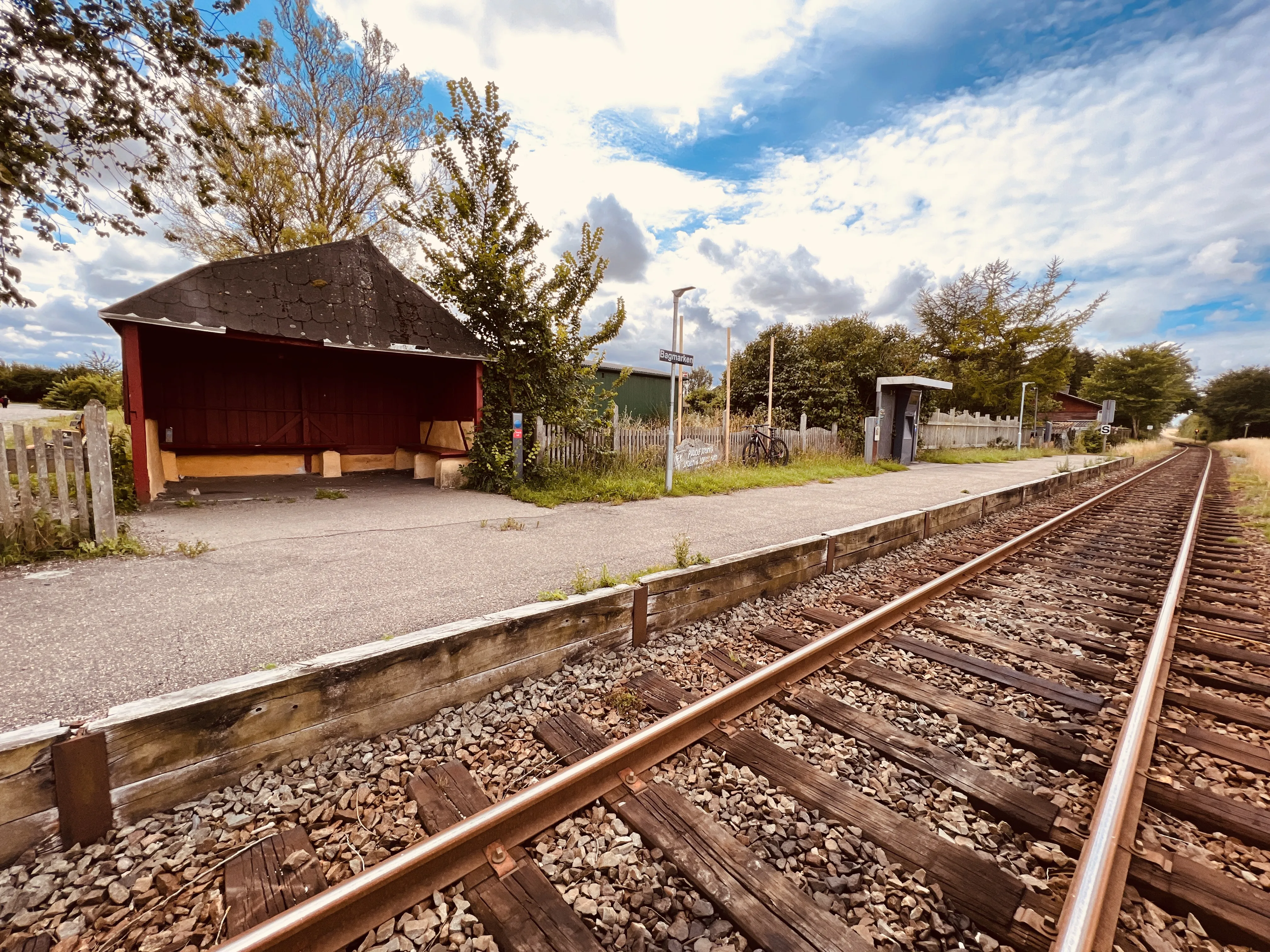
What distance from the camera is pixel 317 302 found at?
937 centimetres

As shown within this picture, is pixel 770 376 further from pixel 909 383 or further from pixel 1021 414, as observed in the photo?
pixel 1021 414

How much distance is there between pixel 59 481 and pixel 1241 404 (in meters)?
98.4

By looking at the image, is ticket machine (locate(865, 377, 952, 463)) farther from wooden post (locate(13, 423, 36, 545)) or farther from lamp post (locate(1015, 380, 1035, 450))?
wooden post (locate(13, 423, 36, 545))

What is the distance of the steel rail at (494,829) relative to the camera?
5.20 feet

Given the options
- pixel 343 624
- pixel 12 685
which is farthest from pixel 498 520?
pixel 12 685

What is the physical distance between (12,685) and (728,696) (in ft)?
12.6

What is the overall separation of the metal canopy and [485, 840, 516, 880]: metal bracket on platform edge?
18217 mm

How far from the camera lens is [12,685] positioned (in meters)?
2.78

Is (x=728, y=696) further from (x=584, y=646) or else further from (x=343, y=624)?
(x=343, y=624)

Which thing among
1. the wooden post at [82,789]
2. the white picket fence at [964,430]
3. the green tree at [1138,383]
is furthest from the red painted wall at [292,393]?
the green tree at [1138,383]

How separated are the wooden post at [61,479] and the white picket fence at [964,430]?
2502cm

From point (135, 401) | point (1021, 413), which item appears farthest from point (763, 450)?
point (1021, 413)

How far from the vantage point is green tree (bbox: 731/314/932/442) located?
61.7 feet

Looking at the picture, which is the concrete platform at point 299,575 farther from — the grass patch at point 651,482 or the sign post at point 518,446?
the sign post at point 518,446
